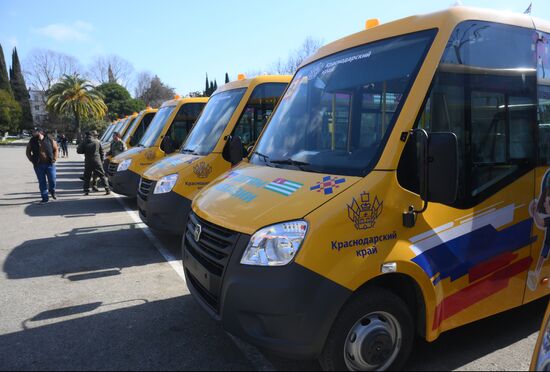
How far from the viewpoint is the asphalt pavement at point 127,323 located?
312 cm

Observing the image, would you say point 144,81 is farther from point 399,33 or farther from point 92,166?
point 399,33

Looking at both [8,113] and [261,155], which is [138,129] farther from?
[8,113]

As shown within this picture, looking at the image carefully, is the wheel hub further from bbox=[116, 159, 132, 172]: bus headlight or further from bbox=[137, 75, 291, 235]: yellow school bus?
bbox=[116, 159, 132, 172]: bus headlight

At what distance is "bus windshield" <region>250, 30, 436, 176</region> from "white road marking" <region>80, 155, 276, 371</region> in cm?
154

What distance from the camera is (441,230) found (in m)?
2.80

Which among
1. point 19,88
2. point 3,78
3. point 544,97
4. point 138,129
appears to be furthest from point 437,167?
point 19,88

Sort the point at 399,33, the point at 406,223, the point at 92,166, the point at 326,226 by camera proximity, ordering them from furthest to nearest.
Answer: the point at 92,166 → the point at 399,33 → the point at 406,223 → the point at 326,226

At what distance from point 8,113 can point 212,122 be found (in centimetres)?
6655

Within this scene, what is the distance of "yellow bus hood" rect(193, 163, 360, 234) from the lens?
265 centimetres

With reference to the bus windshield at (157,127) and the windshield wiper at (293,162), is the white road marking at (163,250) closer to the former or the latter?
the bus windshield at (157,127)

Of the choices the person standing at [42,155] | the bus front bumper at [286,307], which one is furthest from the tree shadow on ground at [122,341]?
the person standing at [42,155]

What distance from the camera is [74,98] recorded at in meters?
50.7

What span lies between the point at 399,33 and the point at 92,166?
10.8 meters

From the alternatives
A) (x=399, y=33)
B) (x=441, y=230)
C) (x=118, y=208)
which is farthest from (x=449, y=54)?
(x=118, y=208)
